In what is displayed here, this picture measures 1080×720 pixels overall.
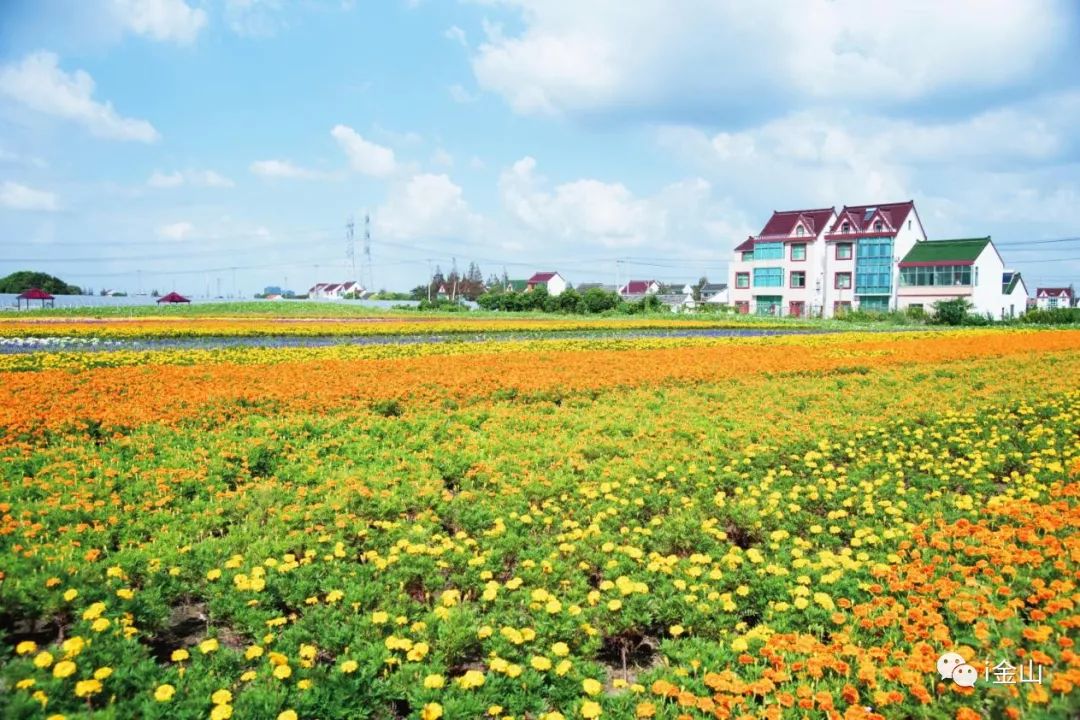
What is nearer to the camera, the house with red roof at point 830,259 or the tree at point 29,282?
the house with red roof at point 830,259

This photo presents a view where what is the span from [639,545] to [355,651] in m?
2.62

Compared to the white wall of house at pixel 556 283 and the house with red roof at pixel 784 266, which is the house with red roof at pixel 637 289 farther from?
the house with red roof at pixel 784 266

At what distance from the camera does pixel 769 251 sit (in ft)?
216

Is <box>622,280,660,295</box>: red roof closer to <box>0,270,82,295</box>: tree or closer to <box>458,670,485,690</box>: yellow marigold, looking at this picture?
<box>0,270,82,295</box>: tree

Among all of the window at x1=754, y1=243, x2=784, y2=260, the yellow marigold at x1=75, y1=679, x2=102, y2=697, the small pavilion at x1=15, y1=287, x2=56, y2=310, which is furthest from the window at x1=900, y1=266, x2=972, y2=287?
the small pavilion at x1=15, y1=287, x2=56, y2=310

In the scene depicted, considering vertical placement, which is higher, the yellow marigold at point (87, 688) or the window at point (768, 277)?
the window at point (768, 277)

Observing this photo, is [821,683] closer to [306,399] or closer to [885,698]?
[885,698]

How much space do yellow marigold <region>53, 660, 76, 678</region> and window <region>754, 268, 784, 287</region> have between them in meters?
66.9

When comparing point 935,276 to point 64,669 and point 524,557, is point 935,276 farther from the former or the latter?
point 64,669

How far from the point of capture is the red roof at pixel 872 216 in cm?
6031

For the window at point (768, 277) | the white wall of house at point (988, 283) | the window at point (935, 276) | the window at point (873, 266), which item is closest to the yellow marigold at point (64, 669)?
the white wall of house at point (988, 283)

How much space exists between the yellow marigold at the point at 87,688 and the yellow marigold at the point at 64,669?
0.08 m

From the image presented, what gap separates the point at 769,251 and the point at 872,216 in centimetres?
918

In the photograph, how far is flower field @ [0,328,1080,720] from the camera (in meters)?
3.88
